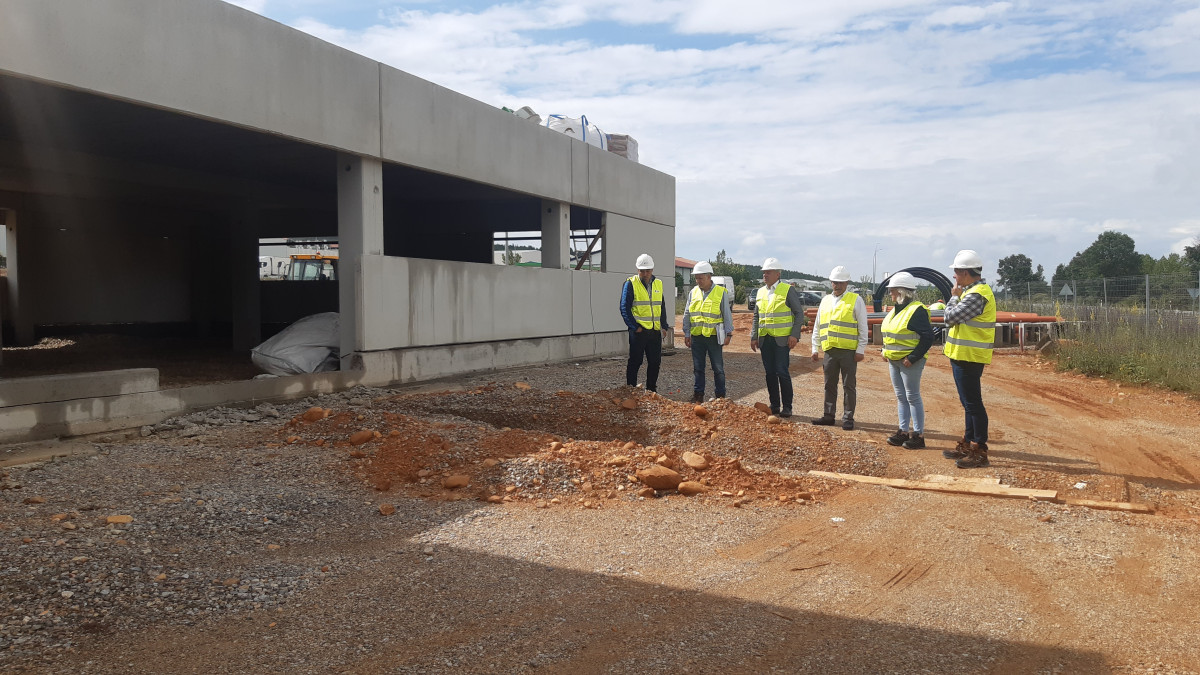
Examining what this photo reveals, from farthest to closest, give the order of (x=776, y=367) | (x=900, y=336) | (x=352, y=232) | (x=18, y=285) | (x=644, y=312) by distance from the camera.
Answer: (x=18, y=285) → (x=352, y=232) → (x=644, y=312) → (x=776, y=367) → (x=900, y=336)

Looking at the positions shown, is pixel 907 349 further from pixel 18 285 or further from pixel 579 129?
pixel 18 285

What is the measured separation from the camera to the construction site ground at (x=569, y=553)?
355cm

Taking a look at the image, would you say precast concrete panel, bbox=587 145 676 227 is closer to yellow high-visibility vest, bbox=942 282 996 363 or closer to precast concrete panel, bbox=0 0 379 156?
precast concrete panel, bbox=0 0 379 156

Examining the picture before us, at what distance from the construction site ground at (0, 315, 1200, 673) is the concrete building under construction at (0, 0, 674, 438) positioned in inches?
94.3

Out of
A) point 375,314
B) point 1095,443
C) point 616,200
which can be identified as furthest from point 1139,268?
point 375,314

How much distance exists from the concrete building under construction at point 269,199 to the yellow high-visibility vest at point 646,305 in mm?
3128

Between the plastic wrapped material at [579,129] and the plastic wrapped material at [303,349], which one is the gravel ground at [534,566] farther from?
the plastic wrapped material at [579,129]

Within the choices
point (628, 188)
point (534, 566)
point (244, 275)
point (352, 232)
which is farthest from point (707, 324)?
point (244, 275)

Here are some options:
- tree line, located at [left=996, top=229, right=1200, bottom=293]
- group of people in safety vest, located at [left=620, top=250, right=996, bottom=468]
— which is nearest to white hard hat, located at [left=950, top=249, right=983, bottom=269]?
group of people in safety vest, located at [left=620, top=250, right=996, bottom=468]

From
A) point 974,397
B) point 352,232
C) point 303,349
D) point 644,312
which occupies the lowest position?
point 974,397

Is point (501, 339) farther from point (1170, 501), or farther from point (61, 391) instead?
point (1170, 501)

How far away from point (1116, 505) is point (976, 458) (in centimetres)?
152

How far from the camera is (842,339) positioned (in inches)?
369

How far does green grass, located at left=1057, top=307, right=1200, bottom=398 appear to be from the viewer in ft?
42.8
